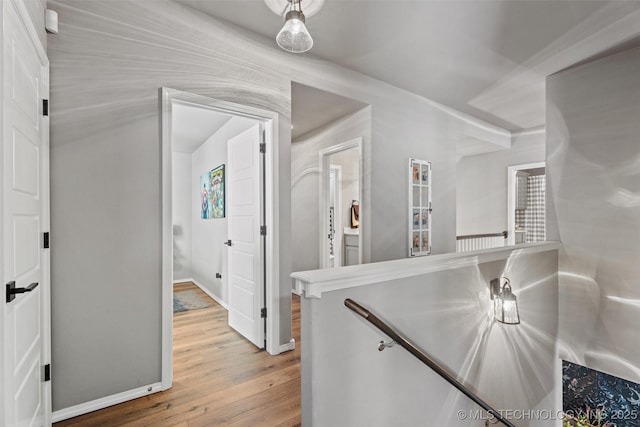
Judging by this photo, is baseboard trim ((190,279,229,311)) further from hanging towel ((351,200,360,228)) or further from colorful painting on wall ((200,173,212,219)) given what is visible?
hanging towel ((351,200,360,228))

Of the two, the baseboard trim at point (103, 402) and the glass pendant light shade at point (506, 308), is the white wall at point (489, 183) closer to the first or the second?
the glass pendant light shade at point (506, 308)

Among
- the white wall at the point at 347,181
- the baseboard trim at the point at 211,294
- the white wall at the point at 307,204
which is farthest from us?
the white wall at the point at 347,181

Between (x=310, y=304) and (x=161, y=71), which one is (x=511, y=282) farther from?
(x=161, y=71)

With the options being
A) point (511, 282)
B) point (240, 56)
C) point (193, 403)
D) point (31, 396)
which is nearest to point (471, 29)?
point (240, 56)

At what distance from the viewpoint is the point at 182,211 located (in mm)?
5750

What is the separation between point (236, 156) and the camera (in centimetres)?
320

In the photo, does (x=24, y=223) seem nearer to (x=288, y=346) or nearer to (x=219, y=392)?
(x=219, y=392)

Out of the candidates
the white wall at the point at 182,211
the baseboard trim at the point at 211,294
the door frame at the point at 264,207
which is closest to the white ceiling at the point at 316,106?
the door frame at the point at 264,207

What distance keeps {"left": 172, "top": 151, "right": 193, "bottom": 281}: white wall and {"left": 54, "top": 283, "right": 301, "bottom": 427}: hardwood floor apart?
2900 millimetres

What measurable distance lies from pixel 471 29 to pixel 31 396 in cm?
362

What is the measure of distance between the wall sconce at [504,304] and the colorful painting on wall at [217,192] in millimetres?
3339

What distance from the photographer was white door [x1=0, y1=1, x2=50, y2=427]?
3.57ft

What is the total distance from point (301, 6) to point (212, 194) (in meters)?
3.16

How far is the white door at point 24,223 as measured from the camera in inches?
42.9
